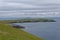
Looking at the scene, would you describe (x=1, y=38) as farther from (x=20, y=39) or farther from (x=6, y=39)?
(x=20, y=39)

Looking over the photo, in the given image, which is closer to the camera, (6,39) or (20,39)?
(6,39)

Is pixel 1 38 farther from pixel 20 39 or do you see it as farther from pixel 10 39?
pixel 20 39

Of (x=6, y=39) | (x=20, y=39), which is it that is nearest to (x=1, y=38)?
(x=6, y=39)

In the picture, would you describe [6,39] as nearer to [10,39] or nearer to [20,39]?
[10,39]

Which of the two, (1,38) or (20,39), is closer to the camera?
(1,38)
